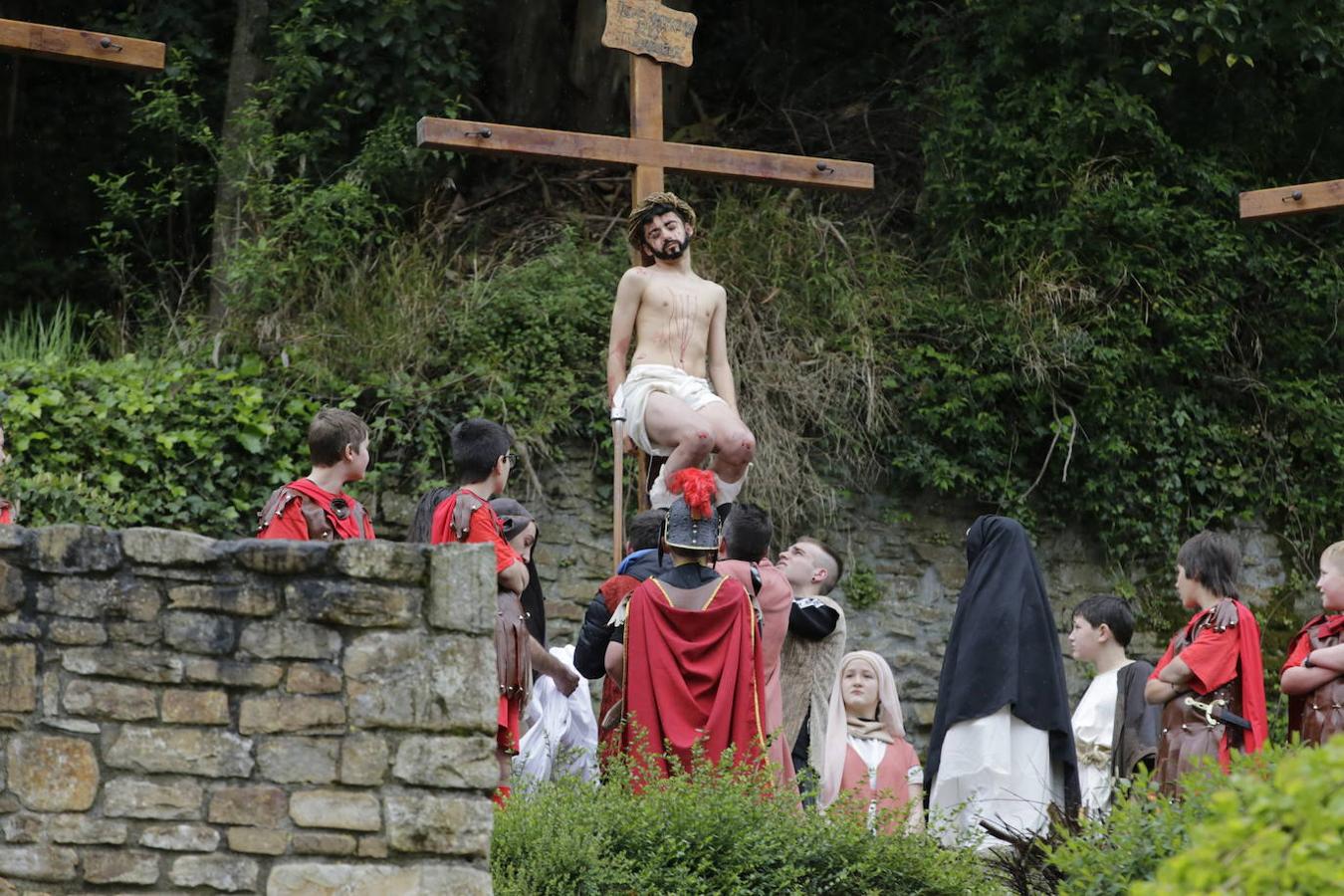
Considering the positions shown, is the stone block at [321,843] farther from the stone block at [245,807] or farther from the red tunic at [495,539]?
the red tunic at [495,539]

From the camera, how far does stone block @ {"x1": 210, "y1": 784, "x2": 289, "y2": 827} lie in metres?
4.73

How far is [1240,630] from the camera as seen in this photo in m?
6.16

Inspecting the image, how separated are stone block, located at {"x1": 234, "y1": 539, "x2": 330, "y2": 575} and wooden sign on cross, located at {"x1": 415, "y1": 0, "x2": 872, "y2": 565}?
284cm

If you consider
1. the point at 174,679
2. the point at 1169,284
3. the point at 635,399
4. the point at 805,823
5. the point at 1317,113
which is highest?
the point at 1317,113

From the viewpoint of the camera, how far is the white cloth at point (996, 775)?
6.36m

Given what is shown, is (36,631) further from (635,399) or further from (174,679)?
(635,399)

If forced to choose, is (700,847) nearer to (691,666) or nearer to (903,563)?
(691,666)

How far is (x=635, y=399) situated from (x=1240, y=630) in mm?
2457

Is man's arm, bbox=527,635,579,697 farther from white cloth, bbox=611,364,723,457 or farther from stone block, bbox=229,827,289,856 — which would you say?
stone block, bbox=229,827,289,856

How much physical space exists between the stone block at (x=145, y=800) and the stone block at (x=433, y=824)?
1.69 ft

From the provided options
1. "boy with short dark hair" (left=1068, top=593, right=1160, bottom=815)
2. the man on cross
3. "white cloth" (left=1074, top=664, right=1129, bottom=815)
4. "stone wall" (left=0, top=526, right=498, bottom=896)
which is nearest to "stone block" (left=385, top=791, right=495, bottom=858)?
"stone wall" (left=0, top=526, right=498, bottom=896)

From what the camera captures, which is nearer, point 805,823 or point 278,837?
point 278,837

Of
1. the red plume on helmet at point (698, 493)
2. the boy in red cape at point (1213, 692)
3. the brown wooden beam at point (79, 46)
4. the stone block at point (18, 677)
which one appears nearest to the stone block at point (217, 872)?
the stone block at point (18, 677)

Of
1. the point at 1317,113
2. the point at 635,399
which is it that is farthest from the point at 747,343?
the point at 1317,113
